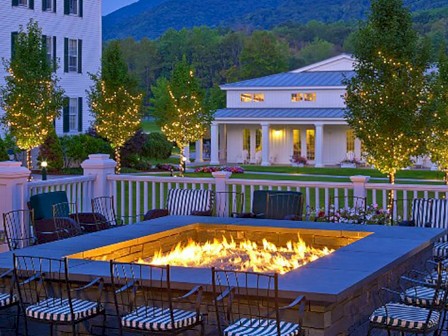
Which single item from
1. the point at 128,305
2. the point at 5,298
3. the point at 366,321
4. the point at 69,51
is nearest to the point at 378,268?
the point at 366,321

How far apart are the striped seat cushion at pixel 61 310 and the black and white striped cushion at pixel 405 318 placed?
91.4 inches

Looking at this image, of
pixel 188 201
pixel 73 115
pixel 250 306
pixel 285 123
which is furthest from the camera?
Answer: pixel 285 123

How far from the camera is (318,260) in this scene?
799cm

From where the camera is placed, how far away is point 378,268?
7.51 m

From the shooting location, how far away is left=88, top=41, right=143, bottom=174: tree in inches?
1267

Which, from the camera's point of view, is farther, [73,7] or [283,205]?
[73,7]

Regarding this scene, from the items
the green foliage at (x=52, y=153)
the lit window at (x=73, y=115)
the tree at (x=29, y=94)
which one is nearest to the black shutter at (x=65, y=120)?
the lit window at (x=73, y=115)

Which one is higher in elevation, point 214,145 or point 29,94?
point 29,94

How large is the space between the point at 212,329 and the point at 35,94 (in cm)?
2208

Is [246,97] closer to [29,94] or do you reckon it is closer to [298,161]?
[298,161]

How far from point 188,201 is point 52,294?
551 cm

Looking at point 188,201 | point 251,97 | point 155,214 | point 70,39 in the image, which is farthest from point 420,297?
point 251,97

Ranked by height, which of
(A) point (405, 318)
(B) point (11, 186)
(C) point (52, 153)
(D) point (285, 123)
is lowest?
(A) point (405, 318)

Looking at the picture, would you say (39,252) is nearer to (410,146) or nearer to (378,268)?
(378,268)
